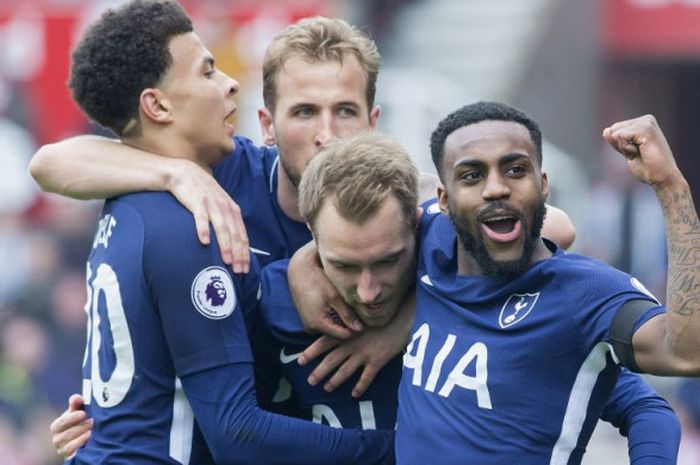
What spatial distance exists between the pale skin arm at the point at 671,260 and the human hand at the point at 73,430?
1.80 m

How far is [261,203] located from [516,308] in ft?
4.03

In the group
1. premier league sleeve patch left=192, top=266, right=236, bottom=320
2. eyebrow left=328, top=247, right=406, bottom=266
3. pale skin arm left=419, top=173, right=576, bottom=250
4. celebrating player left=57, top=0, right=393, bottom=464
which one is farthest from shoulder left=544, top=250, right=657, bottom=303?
premier league sleeve patch left=192, top=266, right=236, bottom=320

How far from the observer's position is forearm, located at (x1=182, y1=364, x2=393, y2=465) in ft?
15.1

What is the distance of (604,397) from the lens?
4.35m

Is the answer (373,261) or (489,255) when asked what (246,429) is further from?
(489,255)

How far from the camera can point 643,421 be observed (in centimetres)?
468

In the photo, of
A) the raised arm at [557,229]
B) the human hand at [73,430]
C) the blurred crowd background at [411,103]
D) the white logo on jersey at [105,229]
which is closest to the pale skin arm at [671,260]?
the raised arm at [557,229]

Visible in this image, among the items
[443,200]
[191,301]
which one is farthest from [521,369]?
[191,301]

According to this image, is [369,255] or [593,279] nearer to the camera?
[593,279]

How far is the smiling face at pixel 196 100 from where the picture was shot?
492 centimetres

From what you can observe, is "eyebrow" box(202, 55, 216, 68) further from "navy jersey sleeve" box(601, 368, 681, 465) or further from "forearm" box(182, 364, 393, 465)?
"navy jersey sleeve" box(601, 368, 681, 465)

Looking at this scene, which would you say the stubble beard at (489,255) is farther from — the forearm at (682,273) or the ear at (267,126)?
the ear at (267,126)

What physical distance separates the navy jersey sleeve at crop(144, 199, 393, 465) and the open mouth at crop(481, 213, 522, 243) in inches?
31.8

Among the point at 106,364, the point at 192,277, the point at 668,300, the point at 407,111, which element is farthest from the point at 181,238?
the point at 407,111
